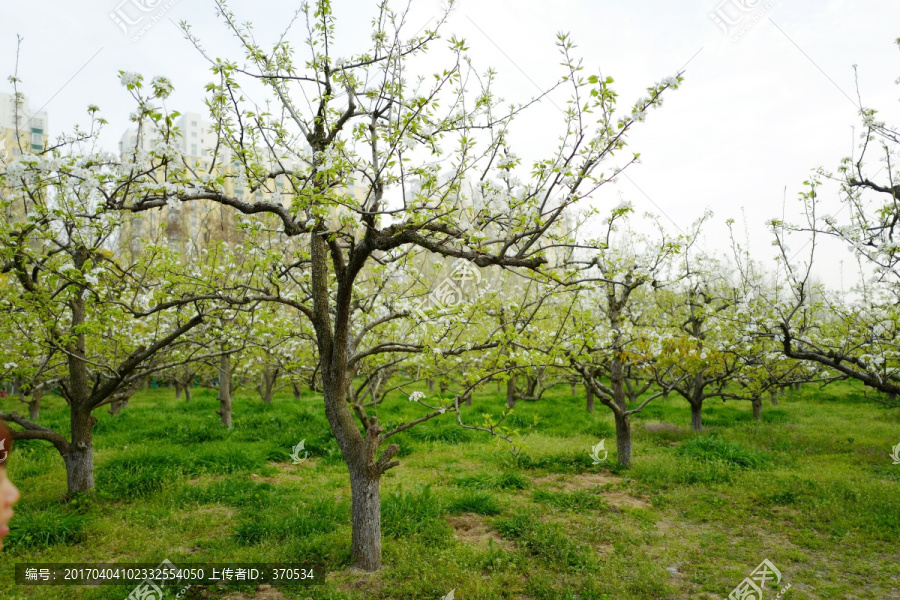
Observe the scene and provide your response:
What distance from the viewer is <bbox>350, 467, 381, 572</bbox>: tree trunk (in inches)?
257

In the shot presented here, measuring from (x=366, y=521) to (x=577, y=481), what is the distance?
541cm

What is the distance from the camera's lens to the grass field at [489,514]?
6402 mm

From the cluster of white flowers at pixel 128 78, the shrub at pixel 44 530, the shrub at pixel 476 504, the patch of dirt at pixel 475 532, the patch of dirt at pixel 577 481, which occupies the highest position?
the cluster of white flowers at pixel 128 78

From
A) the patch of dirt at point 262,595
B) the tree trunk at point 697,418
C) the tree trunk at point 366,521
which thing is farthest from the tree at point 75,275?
the tree trunk at point 697,418

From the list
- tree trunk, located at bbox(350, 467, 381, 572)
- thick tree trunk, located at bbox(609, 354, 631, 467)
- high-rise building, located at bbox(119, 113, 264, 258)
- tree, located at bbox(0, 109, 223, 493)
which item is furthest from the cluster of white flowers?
thick tree trunk, located at bbox(609, 354, 631, 467)

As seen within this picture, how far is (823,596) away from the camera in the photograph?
615cm

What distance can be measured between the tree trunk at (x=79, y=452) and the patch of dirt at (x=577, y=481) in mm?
7735

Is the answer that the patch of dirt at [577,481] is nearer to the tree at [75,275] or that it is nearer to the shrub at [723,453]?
the shrub at [723,453]

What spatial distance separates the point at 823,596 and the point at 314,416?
39.2 feet

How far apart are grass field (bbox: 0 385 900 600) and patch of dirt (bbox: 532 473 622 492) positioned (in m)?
0.06

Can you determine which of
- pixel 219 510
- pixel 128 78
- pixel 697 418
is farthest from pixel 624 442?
pixel 128 78

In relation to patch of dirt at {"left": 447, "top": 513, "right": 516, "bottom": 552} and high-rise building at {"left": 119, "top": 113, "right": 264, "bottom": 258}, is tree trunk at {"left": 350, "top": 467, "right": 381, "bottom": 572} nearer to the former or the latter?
patch of dirt at {"left": 447, "top": 513, "right": 516, "bottom": 552}

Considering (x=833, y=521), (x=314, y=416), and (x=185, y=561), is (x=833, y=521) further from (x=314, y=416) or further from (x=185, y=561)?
(x=314, y=416)

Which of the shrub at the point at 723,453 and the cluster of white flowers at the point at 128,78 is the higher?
the cluster of white flowers at the point at 128,78
